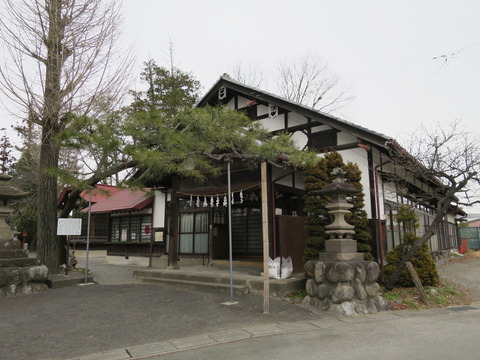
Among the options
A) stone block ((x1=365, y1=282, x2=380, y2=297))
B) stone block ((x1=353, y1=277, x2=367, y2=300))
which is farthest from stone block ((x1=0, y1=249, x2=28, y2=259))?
stone block ((x1=365, y1=282, x2=380, y2=297))

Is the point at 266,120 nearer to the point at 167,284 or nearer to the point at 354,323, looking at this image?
the point at 167,284

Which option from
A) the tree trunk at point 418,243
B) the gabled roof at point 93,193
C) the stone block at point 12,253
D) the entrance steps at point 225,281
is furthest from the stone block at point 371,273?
the stone block at point 12,253

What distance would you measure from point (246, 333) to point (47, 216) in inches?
316

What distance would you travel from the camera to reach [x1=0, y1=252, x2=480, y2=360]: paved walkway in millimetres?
4938

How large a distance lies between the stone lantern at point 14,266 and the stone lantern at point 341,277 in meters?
6.63

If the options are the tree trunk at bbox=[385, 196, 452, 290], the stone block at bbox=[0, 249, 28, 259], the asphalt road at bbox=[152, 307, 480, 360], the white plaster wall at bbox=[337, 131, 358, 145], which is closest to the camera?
the asphalt road at bbox=[152, 307, 480, 360]

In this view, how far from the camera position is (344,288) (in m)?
6.94

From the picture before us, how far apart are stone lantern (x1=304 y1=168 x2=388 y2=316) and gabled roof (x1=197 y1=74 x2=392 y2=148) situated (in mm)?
2279

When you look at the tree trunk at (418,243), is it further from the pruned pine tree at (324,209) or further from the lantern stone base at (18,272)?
the lantern stone base at (18,272)

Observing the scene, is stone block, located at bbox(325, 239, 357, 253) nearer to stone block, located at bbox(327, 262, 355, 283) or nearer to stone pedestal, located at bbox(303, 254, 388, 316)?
stone pedestal, located at bbox(303, 254, 388, 316)

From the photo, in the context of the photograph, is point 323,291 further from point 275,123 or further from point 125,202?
point 125,202

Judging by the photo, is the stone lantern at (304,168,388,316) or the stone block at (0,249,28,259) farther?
the stone block at (0,249,28,259)

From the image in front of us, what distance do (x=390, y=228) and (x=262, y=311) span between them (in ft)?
18.5

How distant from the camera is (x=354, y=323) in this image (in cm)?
625
